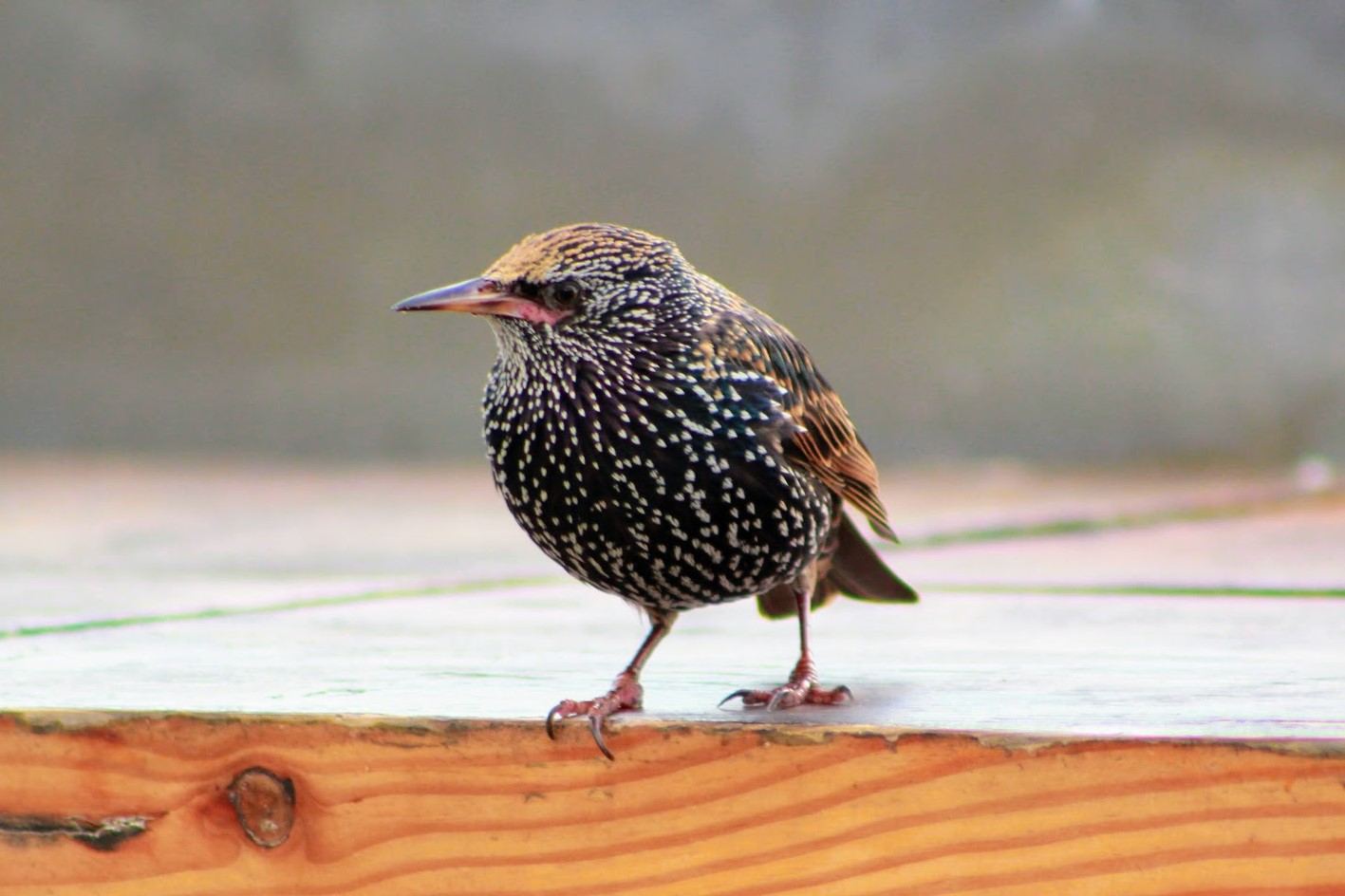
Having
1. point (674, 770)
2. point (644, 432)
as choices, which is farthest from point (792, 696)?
point (644, 432)

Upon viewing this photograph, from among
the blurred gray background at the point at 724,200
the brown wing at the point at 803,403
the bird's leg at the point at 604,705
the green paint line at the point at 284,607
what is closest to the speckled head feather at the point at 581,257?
the brown wing at the point at 803,403

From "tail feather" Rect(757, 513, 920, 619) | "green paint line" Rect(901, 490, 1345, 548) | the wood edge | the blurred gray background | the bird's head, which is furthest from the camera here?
the blurred gray background

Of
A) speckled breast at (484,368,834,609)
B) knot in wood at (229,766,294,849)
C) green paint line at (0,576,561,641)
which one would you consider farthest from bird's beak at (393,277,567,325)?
green paint line at (0,576,561,641)

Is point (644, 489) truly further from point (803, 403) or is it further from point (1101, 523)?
point (1101, 523)

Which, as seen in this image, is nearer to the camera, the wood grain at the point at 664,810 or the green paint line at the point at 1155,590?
the wood grain at the point at 664,810

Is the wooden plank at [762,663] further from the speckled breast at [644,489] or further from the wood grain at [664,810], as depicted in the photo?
the speckled breast at [644,489]

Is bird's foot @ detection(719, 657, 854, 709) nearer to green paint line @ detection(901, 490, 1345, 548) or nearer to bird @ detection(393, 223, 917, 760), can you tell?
bird @ detection(393, 223, 917, 760)
